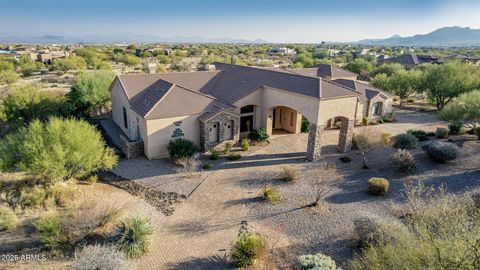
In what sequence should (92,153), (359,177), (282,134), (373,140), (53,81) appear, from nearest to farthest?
(92,153) < (359,177) < (373,140) < (282,134) < (53,81)

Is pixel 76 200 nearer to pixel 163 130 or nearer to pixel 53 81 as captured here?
pixel 163 130

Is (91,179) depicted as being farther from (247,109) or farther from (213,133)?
(247,109)

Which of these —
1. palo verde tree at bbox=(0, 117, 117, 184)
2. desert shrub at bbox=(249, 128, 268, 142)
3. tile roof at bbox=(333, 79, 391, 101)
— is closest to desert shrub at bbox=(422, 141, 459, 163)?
tile roof at bbox=(333, 79, 391, 101)

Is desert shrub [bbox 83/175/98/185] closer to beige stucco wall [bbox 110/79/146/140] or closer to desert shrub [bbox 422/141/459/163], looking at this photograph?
beige stucco wall [bbox 110/79/146/140]

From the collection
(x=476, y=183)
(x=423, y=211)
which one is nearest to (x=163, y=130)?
(x=423, y=211)

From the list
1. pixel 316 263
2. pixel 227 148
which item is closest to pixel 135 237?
pixel 316 263

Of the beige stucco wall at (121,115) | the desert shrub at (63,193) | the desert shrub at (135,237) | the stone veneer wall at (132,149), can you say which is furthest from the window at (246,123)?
the desert shrub at (135,237)

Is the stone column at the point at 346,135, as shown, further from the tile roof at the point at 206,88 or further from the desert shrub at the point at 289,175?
the desert shrub at the point at 289,175
